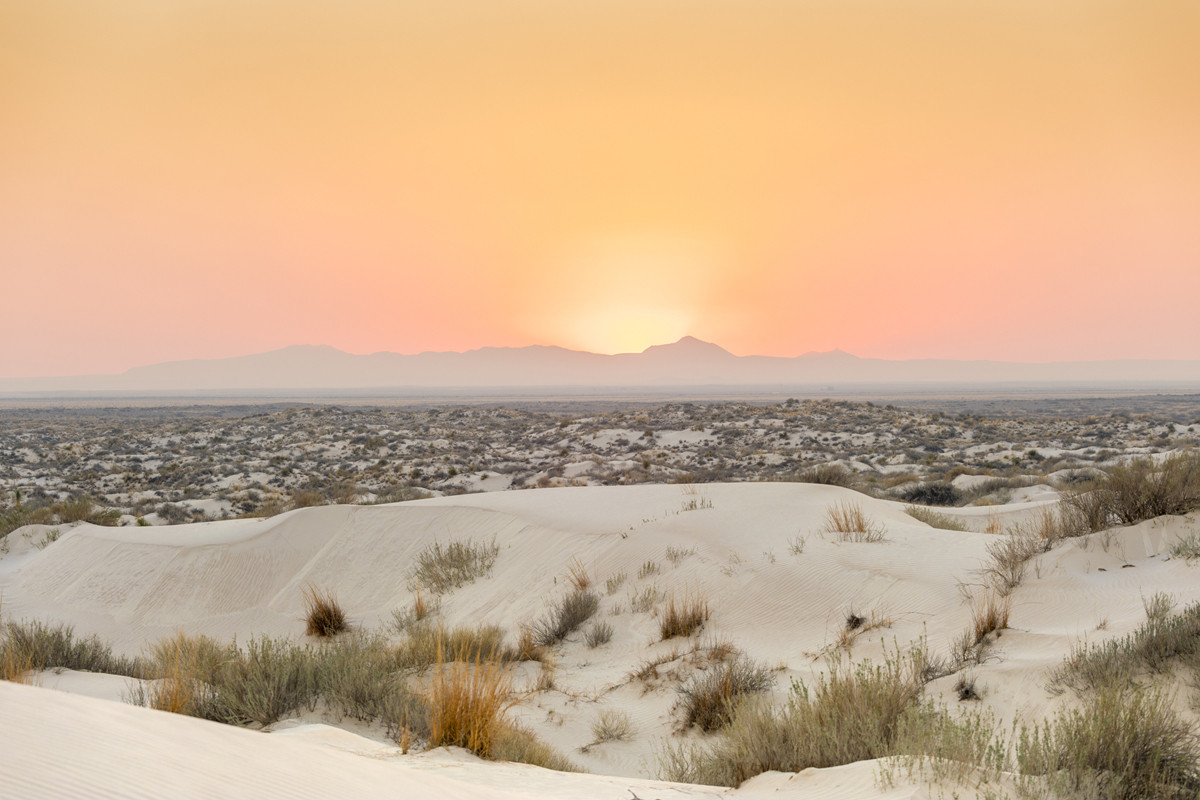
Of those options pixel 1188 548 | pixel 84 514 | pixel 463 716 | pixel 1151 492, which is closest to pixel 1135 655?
pixel 1188 548

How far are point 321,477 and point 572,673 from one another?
21613 mm

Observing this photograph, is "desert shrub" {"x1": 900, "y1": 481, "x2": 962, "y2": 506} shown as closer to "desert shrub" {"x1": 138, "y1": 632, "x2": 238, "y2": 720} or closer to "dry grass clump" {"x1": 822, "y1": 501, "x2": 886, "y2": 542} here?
"dry grass clump" {"x1": 822, "y1": 501, "x2": 886, "y2": 542}

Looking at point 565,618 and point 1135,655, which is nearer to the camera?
point 1135,655

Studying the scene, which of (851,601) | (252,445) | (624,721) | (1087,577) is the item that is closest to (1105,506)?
(1087,577)

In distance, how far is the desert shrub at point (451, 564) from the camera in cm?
1069

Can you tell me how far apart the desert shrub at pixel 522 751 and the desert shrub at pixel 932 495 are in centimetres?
1469

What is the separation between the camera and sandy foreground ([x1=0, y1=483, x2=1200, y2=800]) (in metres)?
3.04

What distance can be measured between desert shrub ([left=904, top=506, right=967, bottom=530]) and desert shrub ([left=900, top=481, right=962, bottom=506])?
470 cm

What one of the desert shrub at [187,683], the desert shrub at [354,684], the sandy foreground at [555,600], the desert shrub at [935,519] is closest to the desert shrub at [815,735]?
the sandy foreground at [555,600]

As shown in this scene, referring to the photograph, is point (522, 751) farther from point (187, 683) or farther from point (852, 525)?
point (852, 525)

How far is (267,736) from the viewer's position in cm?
366

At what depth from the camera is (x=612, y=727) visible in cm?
546

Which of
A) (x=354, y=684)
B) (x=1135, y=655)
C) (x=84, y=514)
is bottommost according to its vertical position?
(x=84, y=514)

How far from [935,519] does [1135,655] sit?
25.9ft
